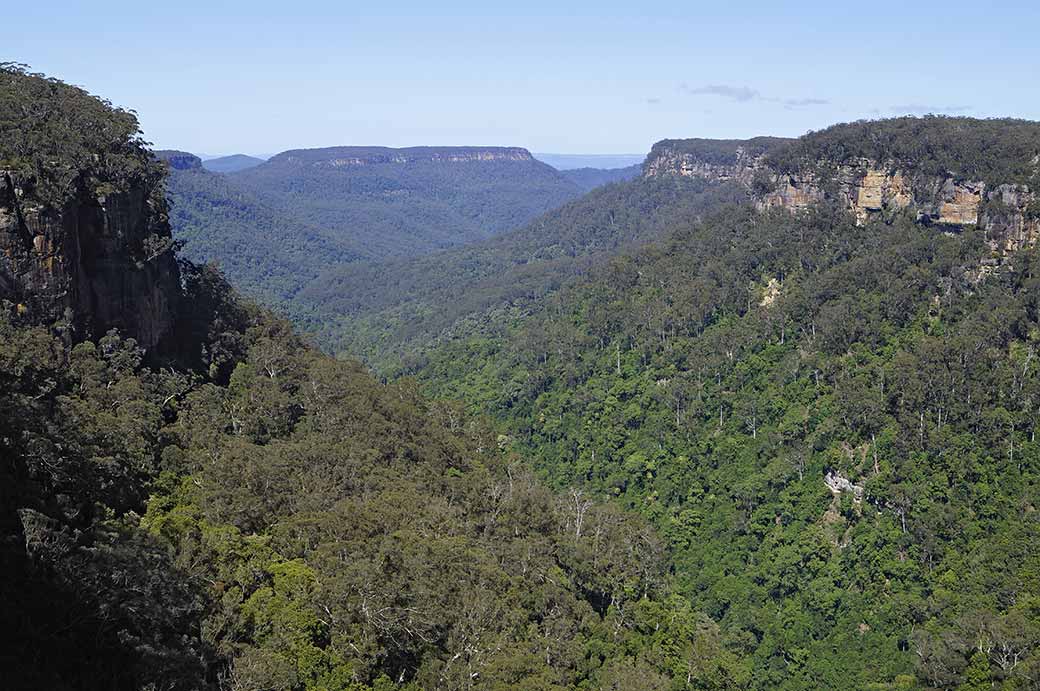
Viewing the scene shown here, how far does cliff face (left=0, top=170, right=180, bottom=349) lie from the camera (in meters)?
32.2

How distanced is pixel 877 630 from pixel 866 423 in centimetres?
1353

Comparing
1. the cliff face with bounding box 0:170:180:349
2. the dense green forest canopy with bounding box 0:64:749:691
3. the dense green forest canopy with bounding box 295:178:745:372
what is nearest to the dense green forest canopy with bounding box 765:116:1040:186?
the dense green forest canopy with bounding box 295:178:745:372

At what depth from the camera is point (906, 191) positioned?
240 feet

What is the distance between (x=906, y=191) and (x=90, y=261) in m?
60.8

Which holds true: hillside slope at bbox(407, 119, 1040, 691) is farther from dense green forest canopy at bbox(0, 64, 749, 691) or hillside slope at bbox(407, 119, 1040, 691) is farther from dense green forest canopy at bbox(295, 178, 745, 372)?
dense green forest canopy at bbox(295, 178, 745, 372)

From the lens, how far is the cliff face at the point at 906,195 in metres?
62.1

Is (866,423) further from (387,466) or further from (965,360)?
(387,466)

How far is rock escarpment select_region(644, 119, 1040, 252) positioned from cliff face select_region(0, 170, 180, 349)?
5330 cm

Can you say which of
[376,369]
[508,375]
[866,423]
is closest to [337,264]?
[376,369]

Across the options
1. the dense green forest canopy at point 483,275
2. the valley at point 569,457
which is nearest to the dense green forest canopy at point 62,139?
the valley at point 569,457

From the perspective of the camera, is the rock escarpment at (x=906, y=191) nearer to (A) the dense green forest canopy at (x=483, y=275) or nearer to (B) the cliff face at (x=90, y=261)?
(A) the dense green forest canopy at (x=483, y=275)

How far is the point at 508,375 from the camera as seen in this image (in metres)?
81.6

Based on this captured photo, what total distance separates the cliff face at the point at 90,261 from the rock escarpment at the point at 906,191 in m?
53.3

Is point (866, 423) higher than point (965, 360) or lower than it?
lower
